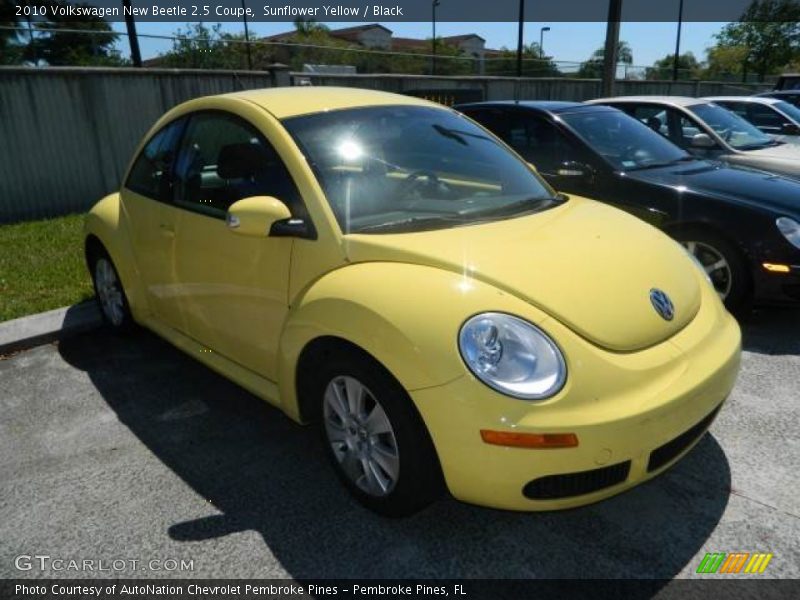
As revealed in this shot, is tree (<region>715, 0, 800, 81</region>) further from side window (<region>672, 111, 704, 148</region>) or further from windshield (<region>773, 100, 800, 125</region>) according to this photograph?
side window (<region>672, 111, 704, 148</region>)

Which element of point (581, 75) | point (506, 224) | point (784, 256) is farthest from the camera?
point (581, 75)

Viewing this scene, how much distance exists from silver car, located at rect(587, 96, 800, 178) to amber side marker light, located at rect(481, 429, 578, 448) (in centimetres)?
567

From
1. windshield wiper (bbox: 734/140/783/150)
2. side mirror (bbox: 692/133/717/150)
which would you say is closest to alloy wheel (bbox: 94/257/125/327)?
side mirror (bbox: 692/133/717/150)

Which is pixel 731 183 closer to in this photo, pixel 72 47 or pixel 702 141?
pixel 702 141

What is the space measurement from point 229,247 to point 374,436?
1.23m

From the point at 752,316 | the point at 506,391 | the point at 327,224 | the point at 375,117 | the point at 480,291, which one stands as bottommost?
the point at 752,316

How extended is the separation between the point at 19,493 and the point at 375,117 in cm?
242

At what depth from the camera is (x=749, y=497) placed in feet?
8.85

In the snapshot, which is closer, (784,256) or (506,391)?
(506,391)

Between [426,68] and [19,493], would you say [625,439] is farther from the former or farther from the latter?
[426,68]

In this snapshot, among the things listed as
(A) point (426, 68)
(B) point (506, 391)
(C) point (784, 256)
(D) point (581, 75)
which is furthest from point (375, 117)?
(D) point (581, 75)

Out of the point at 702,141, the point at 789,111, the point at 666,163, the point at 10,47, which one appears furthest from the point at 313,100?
the point at 789,111

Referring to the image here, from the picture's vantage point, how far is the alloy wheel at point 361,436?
2438mm

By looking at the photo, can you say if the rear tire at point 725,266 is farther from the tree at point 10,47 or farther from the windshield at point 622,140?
the tree at point 10,47
